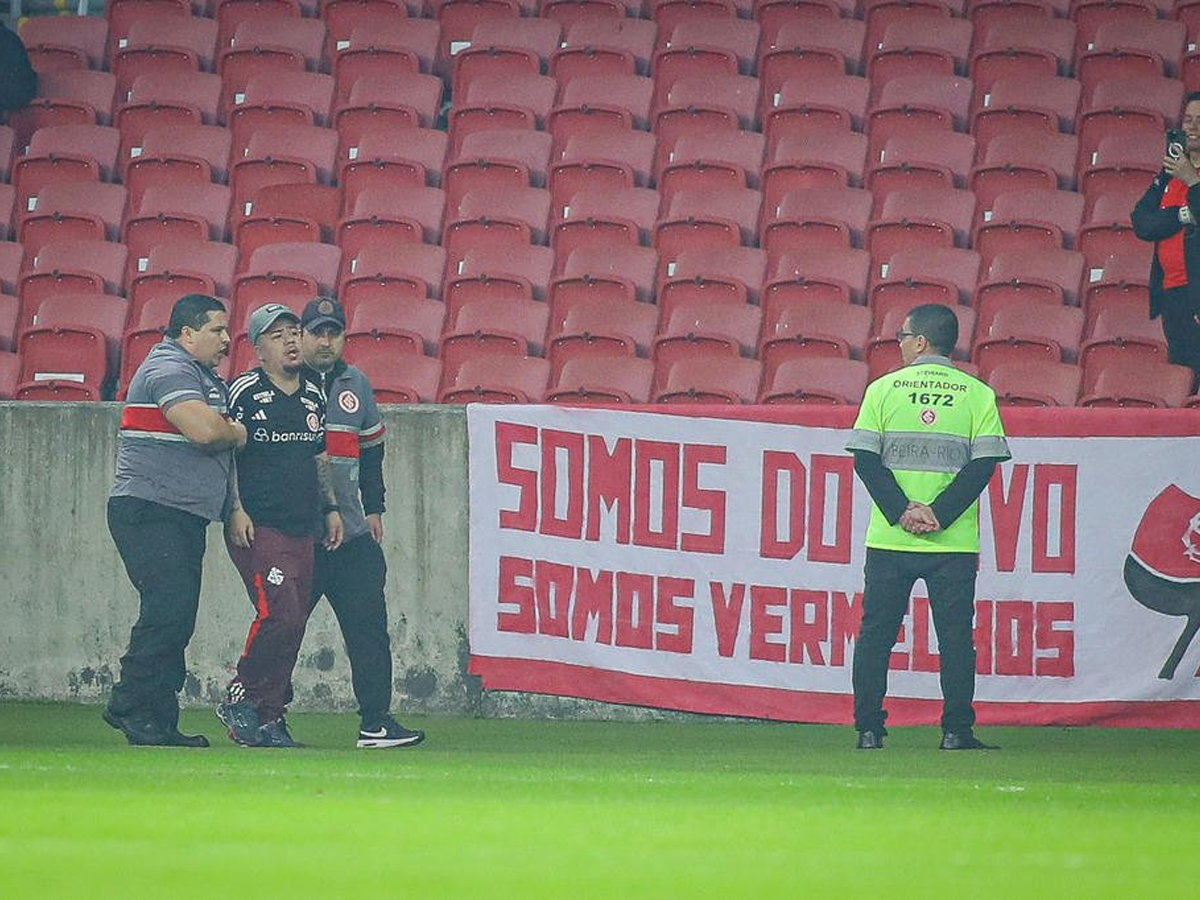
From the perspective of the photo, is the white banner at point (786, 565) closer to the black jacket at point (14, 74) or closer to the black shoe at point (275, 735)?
the black shoe at point (275, 735)

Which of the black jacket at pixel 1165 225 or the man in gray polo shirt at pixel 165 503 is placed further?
the black jacket at pixel 1165 225

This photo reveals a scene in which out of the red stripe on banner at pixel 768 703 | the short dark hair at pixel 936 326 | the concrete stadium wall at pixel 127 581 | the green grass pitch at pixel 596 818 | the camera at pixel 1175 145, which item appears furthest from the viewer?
the camera at pixel 1175 145

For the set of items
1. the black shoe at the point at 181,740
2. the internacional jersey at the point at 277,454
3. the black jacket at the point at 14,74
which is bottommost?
the black shoe at the point at 181,740

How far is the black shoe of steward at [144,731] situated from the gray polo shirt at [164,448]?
81cm

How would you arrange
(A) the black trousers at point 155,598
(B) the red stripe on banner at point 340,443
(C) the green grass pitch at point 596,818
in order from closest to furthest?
(C) the green grass pitch at point 596,818 < (A) the black trousers at point 155,598 < (B) the red stripe on banner at point 340,443

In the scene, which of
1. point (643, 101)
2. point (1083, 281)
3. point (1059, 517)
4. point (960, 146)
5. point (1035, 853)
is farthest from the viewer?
point (643, 101)

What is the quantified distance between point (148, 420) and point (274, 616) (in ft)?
2.88

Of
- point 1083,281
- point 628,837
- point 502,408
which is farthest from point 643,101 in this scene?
point 628,837

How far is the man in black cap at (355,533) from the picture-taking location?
8.40 meters

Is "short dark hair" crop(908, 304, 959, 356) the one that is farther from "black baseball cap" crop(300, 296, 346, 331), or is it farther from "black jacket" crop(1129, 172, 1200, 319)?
"black baseball cap" crop(300, 296, 346, 331)

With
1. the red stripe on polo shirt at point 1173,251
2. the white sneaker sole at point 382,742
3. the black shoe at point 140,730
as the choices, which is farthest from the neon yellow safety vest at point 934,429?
the black shoe at point 140,730

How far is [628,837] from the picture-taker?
18.0 ft

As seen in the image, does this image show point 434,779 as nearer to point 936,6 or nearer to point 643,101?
point 643,101

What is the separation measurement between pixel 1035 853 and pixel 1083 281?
7241 millimetres
